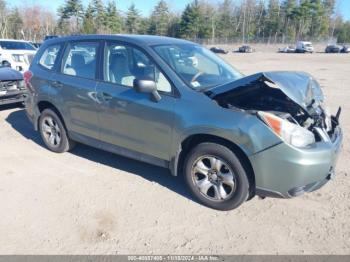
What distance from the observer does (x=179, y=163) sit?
3891 millimetres

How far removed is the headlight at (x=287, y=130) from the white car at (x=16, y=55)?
40.4ft

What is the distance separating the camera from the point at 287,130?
317cm

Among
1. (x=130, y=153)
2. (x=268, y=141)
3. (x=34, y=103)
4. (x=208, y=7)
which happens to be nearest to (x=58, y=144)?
(x=34, y=103)

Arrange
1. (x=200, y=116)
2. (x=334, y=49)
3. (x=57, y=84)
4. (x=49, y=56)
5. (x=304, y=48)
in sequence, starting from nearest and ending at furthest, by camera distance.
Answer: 1. (x=200, y=116)
2. (x=57, y=84)
3. (x=49, y=56)
4. (x=334, y=49)
5. (x=304, y=48)

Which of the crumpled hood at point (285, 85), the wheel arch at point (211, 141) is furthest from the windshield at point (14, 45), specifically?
the crumpled hood at point (285, 85)

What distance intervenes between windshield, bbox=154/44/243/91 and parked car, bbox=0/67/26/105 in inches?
200

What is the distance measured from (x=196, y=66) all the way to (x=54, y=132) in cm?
257

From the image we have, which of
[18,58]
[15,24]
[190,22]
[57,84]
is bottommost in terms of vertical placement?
[18,58]

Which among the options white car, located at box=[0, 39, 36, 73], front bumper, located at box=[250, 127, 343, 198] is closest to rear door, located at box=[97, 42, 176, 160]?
front bumper, located at box=[250, 127, 343, 198]

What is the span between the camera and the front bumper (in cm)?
312

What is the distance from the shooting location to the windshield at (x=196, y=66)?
3.90 meters

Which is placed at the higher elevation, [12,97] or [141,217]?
[12,97]

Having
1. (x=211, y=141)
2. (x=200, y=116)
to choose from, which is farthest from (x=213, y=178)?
(x=200, y=116)

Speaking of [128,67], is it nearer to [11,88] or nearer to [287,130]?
[287,130]
